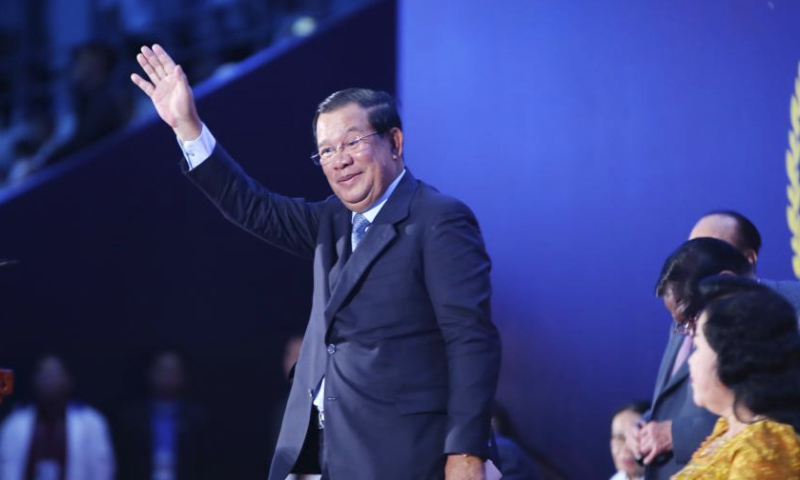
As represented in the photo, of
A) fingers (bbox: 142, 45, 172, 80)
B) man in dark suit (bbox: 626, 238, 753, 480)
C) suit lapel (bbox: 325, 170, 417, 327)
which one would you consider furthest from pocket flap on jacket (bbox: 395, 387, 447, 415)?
fingers (bbox: 142, 45, 172, 80)

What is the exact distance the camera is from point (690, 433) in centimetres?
413

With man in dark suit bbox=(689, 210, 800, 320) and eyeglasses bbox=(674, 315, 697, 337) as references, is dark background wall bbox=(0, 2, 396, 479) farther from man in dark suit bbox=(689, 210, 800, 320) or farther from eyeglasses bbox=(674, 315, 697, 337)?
eyeglasses bbox=(674, 315, 697, 337)

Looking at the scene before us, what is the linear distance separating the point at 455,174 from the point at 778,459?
361cm

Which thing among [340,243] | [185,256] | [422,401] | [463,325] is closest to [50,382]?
[185,256]

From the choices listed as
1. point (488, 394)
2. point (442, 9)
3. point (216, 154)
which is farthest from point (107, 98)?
point (488, 394)

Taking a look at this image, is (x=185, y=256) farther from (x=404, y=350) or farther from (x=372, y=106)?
(x=404, y=350)

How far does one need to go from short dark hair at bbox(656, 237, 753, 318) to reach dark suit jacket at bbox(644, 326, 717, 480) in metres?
0.44

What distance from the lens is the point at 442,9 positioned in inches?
259

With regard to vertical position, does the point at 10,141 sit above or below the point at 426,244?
above

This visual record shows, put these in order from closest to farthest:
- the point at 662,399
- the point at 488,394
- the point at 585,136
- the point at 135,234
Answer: the point at 488,394, the point at 662,399, the point at 585,136, the point at 135,234

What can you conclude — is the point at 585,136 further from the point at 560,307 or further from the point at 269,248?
the point at 269,248

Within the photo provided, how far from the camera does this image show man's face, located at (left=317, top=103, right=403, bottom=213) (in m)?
3.66

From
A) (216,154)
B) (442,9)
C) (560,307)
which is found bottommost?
(560,307)

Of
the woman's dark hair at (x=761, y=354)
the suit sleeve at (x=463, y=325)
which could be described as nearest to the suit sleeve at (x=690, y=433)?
the suit sleeve at (x=463, y=325)
